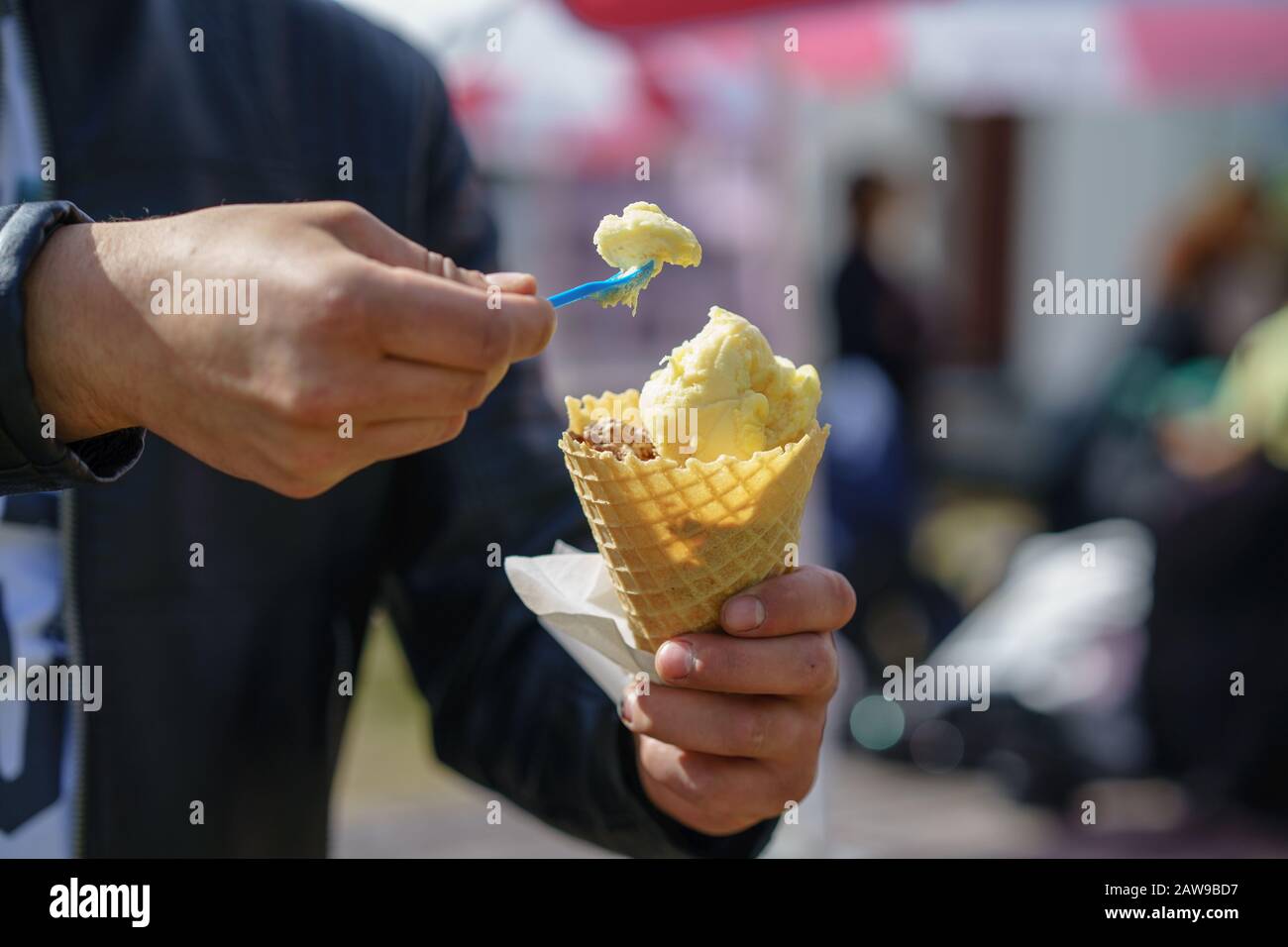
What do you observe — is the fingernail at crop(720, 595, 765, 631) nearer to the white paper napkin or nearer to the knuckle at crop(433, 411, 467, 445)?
the white paper napkin

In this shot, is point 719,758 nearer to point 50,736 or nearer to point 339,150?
point 50,736

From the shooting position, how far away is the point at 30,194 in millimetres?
1703

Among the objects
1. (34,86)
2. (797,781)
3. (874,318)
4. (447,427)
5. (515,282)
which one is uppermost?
(874,318)

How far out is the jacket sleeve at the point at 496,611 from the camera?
1.90 meters

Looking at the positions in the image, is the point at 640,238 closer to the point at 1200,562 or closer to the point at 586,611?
the point at 586,611

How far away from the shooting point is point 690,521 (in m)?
1.50

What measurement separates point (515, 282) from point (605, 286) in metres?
0.20

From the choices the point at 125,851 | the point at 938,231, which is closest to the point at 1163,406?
the point at 125,851

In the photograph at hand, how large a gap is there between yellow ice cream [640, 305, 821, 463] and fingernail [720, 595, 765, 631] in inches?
7.6

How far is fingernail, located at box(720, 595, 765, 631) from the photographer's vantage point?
4.71ft

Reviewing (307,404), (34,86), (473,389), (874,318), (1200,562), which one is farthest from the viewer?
(874,318)

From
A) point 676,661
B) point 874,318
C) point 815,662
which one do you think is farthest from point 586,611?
point 874,318

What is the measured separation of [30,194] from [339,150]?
0.49m

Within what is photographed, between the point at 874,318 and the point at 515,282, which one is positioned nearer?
the point at 515,282
